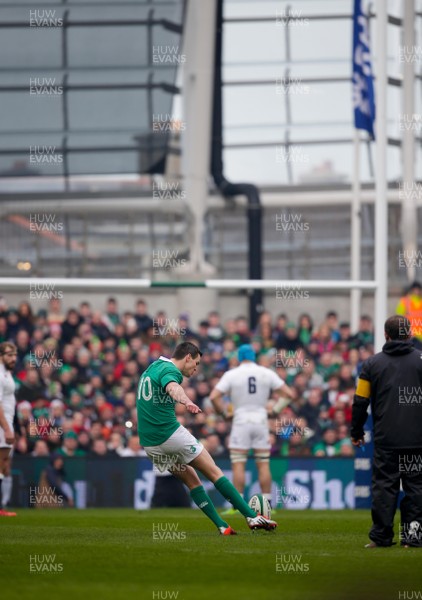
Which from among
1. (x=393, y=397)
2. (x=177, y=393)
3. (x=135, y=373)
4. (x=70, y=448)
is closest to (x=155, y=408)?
(x=177, y=393)

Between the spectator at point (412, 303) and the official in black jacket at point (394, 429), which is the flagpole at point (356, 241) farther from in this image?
the official in black jacket at point (394, 429)

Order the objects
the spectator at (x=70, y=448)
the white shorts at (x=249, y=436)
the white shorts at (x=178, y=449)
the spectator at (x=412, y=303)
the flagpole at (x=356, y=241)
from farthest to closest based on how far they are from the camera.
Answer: the flagpole at (x=356, y=241) < the spectator at (x=412, y=303) < the spectator at (x=70, y=448) < the white shorts at (x=249, y=436) < the white shorts at (x=178, y=449)

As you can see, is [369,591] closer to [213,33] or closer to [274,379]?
[274,379]

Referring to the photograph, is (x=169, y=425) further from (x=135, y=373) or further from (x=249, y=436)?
(x=135, y=373)

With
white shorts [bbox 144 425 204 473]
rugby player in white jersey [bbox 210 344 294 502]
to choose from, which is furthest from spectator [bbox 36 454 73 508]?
white shorts [bbox 144 425 204 473]

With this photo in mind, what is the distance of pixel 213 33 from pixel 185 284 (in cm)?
797

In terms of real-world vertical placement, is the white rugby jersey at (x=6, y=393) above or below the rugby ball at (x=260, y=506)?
above

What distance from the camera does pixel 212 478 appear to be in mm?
11938

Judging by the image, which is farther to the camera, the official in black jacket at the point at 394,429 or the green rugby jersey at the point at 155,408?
the green rugby jersey at the point at 155,408

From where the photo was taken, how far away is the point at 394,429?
11.2 meters

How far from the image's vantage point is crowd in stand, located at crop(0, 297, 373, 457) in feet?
67.5

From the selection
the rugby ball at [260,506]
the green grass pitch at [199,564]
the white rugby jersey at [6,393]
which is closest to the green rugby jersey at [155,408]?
the green grass pitch at [199,564]

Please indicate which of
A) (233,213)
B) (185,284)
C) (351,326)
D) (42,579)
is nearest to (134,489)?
(185,284)

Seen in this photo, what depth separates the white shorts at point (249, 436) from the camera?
56.2 feet
